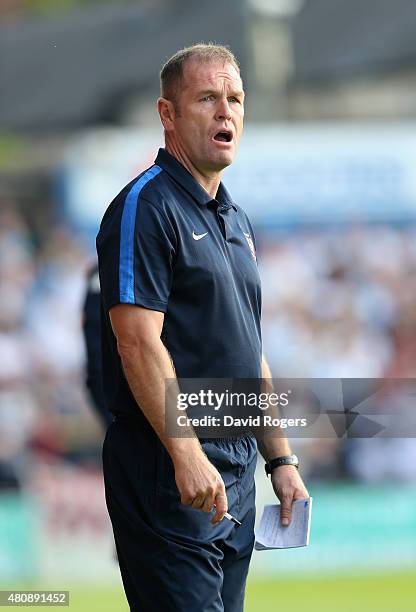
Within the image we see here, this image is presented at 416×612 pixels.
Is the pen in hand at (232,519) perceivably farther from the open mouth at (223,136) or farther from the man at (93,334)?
the man at (93,334)

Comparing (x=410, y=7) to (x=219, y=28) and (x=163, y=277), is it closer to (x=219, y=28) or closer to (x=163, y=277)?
(x=219, y=28)

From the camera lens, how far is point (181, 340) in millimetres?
3746

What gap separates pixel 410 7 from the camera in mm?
13828

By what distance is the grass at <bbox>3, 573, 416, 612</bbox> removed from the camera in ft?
30.5

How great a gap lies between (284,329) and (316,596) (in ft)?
7.78

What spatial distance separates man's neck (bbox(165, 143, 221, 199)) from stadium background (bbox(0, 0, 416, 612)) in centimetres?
581

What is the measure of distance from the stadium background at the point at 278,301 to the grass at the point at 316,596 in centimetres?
2

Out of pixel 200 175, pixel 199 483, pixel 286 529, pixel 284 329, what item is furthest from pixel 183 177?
pixel 284 329

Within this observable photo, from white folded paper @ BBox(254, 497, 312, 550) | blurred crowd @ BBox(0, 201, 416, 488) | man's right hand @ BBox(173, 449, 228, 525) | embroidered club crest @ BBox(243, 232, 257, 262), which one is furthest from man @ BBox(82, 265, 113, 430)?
blurred crowd @ BBox(0, 201, 416, 488)

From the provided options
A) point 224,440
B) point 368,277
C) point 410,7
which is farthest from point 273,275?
point 224,440

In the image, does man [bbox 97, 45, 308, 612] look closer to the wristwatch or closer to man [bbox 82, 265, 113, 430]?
the wristwatch

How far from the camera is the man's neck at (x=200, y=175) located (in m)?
3.96

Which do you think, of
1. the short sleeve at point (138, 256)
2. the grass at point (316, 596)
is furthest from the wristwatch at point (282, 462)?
the grass at point (316, 596)

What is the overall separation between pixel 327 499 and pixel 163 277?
24.0 feet
